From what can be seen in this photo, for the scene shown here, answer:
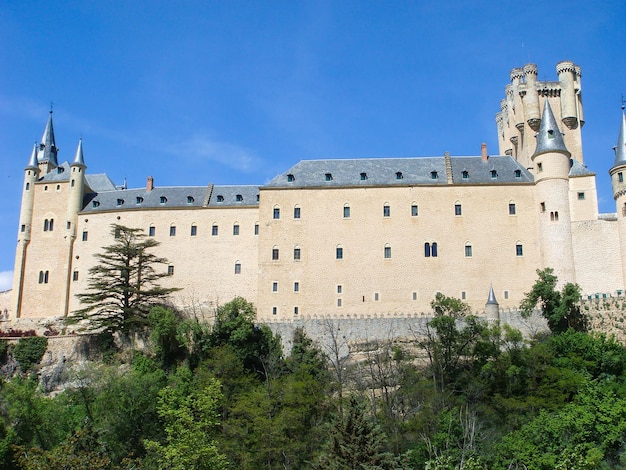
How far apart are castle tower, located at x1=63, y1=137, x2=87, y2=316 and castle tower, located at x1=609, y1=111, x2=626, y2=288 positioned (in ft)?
122

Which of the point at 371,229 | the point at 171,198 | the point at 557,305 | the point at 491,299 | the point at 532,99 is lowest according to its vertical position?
the point at 557,305

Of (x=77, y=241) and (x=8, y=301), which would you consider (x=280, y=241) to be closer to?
(x=77, y=241)

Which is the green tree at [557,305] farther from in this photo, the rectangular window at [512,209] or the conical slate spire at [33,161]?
the conical slate spire at [33,161]

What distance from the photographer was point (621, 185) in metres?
47.3

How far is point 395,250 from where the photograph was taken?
5031 cm

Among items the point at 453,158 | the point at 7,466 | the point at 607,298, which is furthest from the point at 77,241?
the point at 607,298

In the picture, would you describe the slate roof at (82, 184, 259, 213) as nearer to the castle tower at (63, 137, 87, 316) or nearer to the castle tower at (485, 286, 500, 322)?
the castle tower at (63, 137, 87, 316)

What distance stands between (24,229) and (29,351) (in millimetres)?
12249

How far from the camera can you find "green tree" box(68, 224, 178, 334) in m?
48.1

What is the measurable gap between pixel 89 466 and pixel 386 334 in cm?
2173

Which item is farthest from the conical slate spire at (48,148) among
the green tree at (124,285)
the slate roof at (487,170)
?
the slate roof at (487,170)

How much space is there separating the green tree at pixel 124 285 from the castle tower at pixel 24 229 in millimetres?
4979

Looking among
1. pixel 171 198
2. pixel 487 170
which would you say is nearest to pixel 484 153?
pixel 487 170

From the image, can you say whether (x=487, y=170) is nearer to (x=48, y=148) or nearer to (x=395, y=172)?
(x=395, y=172)
